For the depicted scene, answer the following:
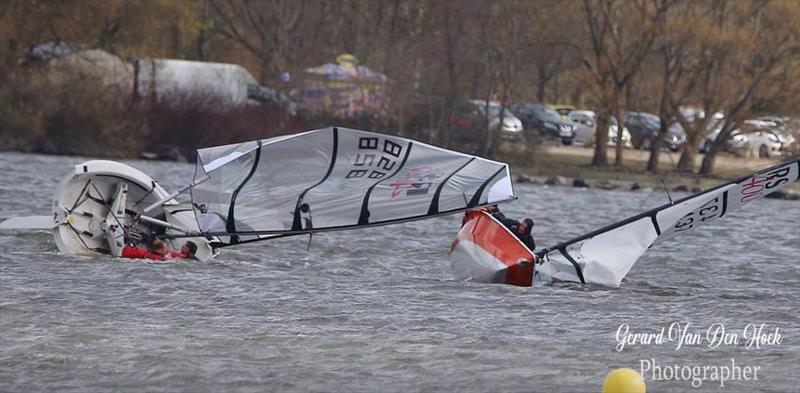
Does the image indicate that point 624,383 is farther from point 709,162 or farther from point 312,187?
point 709,162

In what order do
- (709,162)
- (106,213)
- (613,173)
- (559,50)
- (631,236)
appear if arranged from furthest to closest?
(559,50)
(709,162)
(613,173)
(106,213)
(631,236)

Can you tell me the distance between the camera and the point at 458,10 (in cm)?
4919

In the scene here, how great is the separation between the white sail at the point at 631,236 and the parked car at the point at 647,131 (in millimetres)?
30324

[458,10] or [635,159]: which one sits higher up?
[458,10]

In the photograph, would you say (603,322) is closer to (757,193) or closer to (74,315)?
(757,193)

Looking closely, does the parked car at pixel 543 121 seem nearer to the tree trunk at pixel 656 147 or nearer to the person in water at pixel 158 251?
the tree trunk at pixel 656 147

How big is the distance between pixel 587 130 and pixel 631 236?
33728 mm

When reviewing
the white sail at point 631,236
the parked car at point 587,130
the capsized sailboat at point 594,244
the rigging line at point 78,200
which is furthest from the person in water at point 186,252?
the parked car at point 587,130

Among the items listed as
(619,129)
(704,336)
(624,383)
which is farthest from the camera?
(619,129)

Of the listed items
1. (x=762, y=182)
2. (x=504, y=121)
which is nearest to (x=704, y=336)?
(x=762, y=182)

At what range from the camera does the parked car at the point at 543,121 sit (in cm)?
4738

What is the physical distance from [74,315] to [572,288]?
20.3 feet

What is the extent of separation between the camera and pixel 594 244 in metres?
18.5

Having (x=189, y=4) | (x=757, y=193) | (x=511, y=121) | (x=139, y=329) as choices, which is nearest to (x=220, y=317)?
(x=139, y=329)
